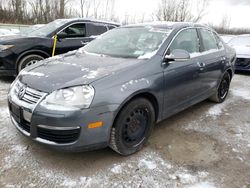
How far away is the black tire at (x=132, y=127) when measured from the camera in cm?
254

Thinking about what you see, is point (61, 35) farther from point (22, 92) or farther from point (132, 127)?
point (132, 127)

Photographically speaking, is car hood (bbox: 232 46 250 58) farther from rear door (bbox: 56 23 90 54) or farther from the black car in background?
rear door (bbox: 56 23 90 54)

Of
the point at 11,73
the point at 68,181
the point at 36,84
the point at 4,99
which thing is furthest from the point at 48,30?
the point at 68,181

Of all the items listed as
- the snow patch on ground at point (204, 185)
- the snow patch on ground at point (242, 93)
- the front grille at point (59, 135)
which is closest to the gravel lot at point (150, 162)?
the snow patch on ground at point (204, 185)

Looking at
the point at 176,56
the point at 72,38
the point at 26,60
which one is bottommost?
the point at 26,60

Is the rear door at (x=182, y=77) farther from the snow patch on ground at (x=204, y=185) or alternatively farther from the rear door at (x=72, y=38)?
the rear door at (x=72, y=38)

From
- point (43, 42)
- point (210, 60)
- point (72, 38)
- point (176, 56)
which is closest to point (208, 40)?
point (210, 60)

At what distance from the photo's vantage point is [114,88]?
2.41 meters

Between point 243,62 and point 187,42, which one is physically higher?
point 187,42

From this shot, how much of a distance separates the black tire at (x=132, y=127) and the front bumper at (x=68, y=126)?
141 mm

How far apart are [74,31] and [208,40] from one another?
3.43 meters

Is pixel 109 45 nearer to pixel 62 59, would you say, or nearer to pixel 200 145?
pixel 62 59

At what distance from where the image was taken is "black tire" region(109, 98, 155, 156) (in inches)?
100

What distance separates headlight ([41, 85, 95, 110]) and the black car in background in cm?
346
